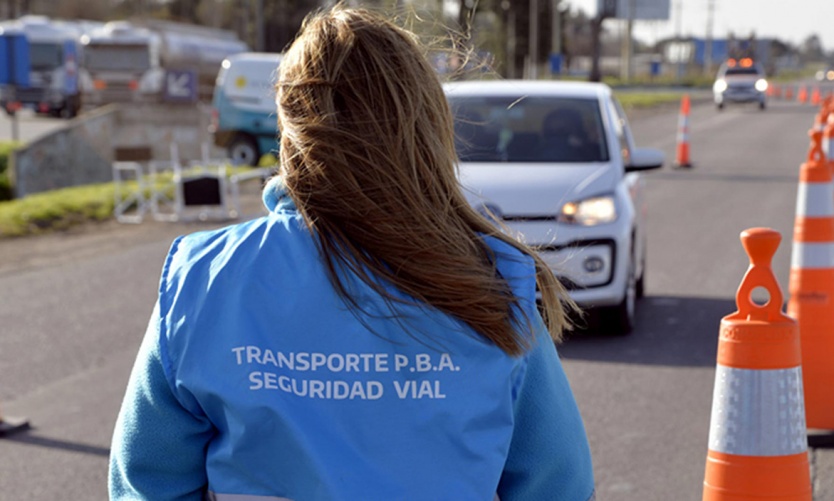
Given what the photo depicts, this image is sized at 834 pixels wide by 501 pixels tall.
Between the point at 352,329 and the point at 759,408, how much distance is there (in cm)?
196

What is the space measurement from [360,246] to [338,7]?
18.0 inches

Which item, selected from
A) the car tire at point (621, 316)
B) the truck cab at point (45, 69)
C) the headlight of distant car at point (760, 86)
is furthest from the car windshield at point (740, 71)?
the car tire at point (621, 316)

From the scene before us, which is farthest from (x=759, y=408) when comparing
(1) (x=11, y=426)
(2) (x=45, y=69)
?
(2) (x=45, y=69)

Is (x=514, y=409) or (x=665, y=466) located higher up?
(x=514, y=409)

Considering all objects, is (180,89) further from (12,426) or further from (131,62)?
(12,426)

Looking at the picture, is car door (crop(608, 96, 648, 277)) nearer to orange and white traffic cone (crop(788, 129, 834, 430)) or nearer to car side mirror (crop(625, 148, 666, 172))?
car side mirror (crop(625, 148, 666, 172))

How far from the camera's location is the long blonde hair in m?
1.69

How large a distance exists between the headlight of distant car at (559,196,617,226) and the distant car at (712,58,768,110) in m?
42.6

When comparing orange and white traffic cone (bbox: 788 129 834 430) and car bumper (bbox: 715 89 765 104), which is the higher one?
orange and white traffic cone (bbox: 788 129 834 430)

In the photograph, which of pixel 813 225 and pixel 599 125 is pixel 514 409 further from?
pixel 599 125

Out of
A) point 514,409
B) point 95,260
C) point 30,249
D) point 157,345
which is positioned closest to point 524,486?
point 514,409

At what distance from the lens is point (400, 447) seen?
5.44 ft

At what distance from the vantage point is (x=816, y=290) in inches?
216

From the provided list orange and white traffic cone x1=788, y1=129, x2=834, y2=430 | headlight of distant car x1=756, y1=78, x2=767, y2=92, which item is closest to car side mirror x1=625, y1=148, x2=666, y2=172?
orange and white traffic cone x1=788, y1=129, x2=834, y2=430
